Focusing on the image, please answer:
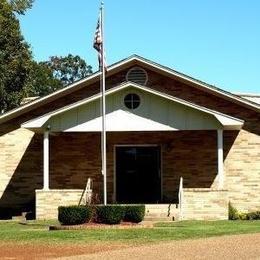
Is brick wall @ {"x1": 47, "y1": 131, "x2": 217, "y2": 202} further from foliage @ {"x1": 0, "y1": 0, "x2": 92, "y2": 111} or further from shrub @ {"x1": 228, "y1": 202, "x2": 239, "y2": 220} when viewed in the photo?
foliage @ {"x1": 0, "y1": 0, "x2": 92, "y2": 111}

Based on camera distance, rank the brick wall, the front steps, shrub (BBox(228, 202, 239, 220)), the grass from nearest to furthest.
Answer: the grass → the front steps → shrub (BBox(228, 202, 239, 220)) → the brick wall

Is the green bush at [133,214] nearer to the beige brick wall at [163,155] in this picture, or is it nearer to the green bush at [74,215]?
the green bush at [74,215]

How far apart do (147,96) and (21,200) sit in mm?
7281

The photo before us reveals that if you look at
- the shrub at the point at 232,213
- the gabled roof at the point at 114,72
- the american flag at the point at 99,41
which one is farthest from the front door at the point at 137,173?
the american flag at the point at 99,41

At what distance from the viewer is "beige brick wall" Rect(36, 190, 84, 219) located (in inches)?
976

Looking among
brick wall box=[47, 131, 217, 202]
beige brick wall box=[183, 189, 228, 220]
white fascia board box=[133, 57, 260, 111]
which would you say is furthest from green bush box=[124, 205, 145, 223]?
white fascia board box=[133, 57, 260, 111]

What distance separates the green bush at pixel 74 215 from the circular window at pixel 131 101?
250 inches

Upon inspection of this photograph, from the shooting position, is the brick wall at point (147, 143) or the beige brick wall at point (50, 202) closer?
the beige brick wall at point (50, 202)

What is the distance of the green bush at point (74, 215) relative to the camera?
19500 millimetres

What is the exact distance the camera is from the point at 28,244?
1570cm

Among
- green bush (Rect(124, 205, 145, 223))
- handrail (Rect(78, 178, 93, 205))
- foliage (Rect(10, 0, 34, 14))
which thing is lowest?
green bush (Rect(124, 205, 145, 223))

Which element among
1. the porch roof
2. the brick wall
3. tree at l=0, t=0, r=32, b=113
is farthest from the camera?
tree at l=0, t=0, r=32, b=113

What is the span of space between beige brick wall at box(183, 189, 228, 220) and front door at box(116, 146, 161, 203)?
297 cm

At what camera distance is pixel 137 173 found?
27.5 m
